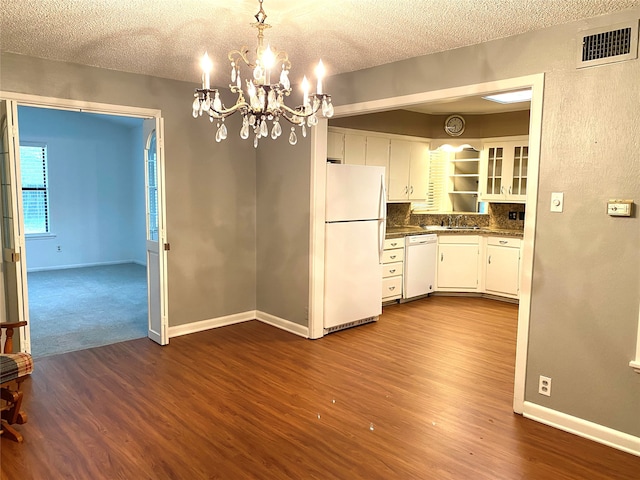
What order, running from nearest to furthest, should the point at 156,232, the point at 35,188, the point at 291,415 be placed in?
the point at 291,415, the point at 156,232, the point at 35,188

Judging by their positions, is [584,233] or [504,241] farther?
[504,241]

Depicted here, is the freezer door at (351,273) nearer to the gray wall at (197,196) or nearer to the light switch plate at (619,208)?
the gray wall at (197,196)

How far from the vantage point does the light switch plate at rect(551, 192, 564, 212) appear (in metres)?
2.92

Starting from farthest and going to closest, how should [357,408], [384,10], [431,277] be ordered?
[431,277] < [357,408] < [384,10]

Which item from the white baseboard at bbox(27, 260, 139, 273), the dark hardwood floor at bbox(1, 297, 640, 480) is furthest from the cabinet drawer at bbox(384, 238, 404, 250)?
the white baseboard at bbox(27, 260, 139, 273)

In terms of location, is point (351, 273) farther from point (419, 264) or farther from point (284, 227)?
point (419, 264)

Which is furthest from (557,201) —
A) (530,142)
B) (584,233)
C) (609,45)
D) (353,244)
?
(353,244)

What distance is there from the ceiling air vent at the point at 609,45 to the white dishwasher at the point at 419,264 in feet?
11.4

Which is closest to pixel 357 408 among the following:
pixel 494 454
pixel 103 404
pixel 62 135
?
pixel 494 454

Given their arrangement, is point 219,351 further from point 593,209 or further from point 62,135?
point 62,135

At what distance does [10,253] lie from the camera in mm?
3801

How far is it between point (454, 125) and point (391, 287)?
Result: 2550 mm

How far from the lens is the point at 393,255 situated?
234 inches

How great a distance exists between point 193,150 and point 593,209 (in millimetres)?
3471
